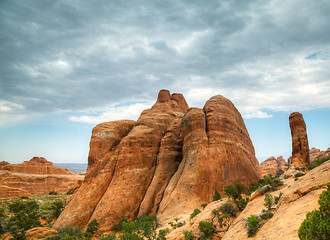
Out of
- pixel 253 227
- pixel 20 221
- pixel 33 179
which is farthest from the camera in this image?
pixel 33 179

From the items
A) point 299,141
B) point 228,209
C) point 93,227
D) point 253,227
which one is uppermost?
point 299,141

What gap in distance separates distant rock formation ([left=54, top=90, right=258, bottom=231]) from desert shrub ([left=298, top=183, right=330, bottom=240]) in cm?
1974

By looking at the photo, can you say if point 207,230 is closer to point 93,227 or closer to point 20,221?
point 93,227

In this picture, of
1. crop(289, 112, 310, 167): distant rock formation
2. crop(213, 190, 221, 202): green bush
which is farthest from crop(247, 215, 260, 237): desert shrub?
crop(289, 112, 310, 167): distant rock formation

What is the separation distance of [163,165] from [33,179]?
200ft

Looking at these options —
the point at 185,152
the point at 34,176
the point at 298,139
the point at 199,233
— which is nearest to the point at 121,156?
the point at 185,152

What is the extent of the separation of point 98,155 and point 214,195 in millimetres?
20208

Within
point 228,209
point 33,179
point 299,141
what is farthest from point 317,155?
point 33,179

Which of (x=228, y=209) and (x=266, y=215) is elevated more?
(x=266, y=215)

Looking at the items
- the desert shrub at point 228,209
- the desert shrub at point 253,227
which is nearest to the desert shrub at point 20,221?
the desert shrub at point 228,209

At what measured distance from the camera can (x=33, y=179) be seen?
73.5 m

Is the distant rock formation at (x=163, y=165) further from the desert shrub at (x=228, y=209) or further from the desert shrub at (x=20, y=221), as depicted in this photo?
the desert shrub at (x=228, y=209)

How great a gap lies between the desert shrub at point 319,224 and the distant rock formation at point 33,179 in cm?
7190

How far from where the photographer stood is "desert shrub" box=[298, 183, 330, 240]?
19.7ft
